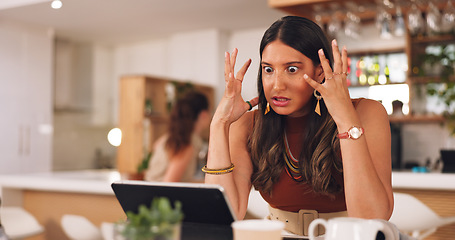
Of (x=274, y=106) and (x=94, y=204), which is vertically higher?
(x=274, y=106)

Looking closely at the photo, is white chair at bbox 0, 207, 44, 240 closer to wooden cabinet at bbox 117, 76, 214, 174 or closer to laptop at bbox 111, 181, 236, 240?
laptop at bbox 111, 181, 236, 240

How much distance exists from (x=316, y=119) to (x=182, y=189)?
0.70 meters

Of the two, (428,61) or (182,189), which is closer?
(182,189)

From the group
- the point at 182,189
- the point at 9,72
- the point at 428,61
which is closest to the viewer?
the point at 182,189

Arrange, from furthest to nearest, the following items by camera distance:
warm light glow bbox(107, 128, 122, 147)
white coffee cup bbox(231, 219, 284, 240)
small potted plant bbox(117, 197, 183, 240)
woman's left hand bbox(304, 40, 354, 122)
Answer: warm light glow bbox(107, 128, 122, 147) < woman's left hand bbox(304, 40, 354, 122) < white coffee cup bbox(231, 219, 284, 240) < small potted plant bbox(117, 197, 183, 240)

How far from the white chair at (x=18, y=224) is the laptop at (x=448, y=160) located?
96.7 inches

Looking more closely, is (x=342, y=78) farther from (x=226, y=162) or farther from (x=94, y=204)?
(x=94, y=204)

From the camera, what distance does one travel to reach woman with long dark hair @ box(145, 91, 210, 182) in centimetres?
367

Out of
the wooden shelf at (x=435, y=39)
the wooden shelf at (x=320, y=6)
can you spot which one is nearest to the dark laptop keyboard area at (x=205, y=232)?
the wooden shelf at (x=320, y=6)

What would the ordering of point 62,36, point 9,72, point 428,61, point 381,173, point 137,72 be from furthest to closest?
point 137,72, point 62,36, point 9,72, point 428,61, point 381,173

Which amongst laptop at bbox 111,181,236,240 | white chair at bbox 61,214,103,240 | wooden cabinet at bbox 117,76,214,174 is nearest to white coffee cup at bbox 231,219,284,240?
laptop at bbox 111,181,236,240

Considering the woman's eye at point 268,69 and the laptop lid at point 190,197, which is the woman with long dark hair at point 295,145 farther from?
the laptop lid at point 190,197

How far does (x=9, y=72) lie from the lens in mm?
5680

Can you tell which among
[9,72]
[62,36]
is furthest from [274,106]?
[62,36]
